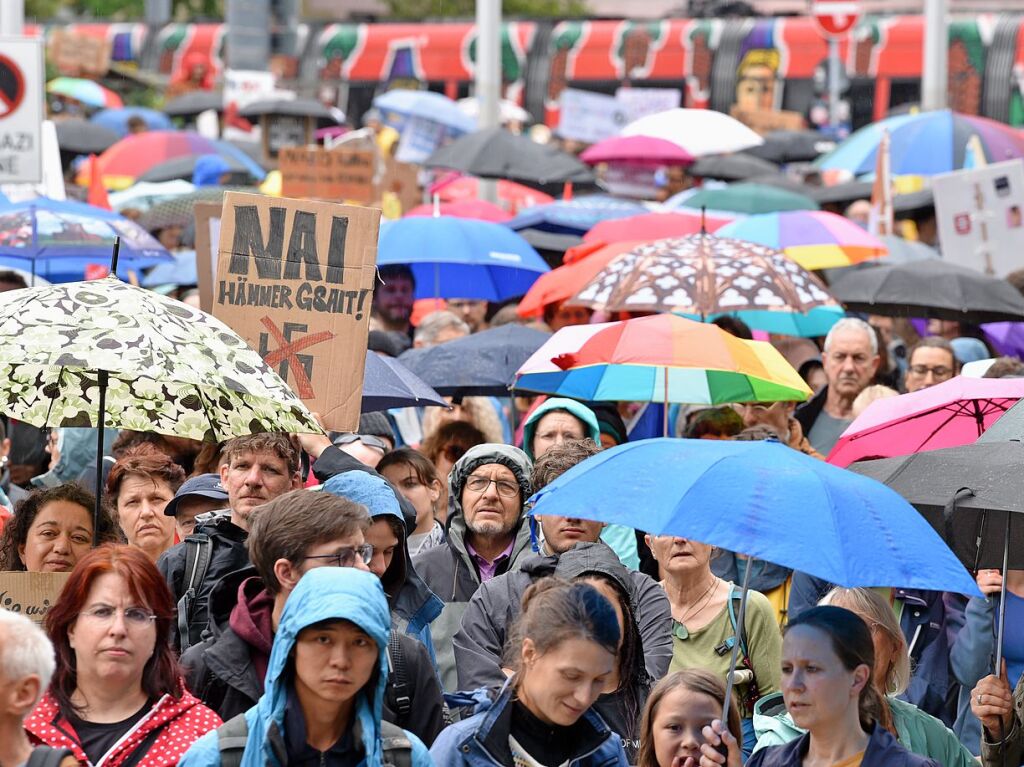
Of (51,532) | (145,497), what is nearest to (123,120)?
(145,497)

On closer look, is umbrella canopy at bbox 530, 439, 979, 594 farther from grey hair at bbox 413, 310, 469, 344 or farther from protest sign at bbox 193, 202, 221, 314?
grey hair at bbox 413, 310, 469, 344

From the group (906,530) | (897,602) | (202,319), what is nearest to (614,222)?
(897,602)

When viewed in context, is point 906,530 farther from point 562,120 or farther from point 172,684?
point 562,120

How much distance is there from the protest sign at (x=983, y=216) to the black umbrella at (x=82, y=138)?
1067 centimetres

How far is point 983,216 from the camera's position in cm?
1269

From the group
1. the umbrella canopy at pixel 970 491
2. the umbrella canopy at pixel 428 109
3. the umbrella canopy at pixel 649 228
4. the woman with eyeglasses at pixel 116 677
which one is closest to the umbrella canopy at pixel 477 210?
the umbrella canopy at pixel 649 228

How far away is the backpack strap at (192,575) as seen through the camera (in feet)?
17.3

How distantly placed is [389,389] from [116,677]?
3026mm

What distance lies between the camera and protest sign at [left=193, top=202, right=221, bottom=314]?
7898mm

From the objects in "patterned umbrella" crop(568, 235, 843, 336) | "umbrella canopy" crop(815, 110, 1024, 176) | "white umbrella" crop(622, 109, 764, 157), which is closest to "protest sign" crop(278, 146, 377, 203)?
"white umbrella" crop(622, 109, 764, 157)

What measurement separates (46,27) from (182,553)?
1550 inches

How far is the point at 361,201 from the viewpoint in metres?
13.7

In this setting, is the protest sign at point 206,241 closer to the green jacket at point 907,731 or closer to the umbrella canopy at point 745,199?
the green jacket at point 907,731

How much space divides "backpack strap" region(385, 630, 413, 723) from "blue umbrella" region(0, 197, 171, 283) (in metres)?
5.27
